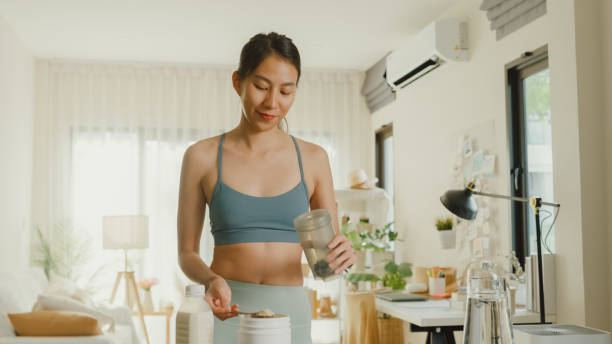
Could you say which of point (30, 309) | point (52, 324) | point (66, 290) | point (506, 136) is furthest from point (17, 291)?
point (506, 136)

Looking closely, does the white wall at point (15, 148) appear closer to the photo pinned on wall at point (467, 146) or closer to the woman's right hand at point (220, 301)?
the photo pinned on wall at point (467, 146)

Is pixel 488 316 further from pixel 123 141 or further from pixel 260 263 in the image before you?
pixel 123 141

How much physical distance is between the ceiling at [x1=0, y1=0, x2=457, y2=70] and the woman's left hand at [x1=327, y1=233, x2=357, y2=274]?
351cm

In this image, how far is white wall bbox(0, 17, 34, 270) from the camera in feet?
15.5

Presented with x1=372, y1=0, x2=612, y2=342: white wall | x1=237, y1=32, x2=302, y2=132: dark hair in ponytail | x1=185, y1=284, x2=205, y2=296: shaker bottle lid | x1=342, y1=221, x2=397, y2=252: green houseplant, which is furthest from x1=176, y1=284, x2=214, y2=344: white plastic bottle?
x1=342, y1=221, x2=397, y2=252: green houseplant

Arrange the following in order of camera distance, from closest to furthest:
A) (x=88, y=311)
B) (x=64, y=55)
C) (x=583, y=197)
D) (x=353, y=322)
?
(x=583, y=197) < (x=88, y=311) < (x=353, y=322) < (x=64, y=55)

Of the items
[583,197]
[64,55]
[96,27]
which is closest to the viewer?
[583,197]

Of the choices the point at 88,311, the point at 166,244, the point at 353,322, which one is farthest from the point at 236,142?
the point at 166,244

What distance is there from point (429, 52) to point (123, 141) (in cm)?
305

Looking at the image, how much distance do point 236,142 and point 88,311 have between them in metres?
2.88

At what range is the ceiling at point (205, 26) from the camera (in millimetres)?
4391

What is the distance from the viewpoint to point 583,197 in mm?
2590

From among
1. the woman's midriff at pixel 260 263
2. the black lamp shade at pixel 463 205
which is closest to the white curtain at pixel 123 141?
the black lamp shade at pixel 463 205

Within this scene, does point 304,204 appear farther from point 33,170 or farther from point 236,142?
point 33,170
